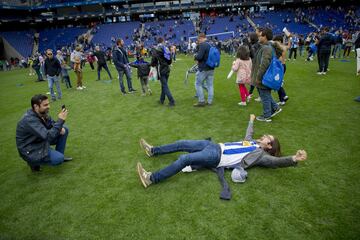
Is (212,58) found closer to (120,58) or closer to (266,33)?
(266,33)

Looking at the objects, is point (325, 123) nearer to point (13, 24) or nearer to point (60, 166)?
point (60, 166)

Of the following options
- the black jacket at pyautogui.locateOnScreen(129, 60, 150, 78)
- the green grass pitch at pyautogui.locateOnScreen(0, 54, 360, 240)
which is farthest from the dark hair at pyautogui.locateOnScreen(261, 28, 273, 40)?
the black jacket at pyautogui.locateOnScreen(129, 60, 150, 78)

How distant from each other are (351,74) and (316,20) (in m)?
32.7

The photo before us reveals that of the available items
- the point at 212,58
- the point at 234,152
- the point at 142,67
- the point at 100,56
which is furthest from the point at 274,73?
the point at 100,56

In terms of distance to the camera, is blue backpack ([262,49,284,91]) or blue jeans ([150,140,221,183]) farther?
blue backpack ([262,49,284,91])

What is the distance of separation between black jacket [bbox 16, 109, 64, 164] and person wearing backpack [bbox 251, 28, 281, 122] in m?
4.48

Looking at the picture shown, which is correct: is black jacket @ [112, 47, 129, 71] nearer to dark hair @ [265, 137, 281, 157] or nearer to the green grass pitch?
the green grass pitch

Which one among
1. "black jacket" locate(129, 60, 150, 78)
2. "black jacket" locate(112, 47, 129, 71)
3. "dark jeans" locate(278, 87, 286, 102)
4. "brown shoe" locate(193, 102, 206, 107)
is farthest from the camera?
"black jacket" locate(112, 47, 129, 71)

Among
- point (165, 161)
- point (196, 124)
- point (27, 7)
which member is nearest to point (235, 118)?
point (196, 124)

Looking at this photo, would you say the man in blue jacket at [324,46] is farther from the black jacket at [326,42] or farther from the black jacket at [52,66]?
the black jacket at [52,66]

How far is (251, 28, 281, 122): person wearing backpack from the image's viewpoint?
5.63 meters

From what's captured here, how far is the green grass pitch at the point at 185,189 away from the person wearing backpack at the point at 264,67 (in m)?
Result: 0.34

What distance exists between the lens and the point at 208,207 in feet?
11.0

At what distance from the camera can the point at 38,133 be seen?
3920 mm
